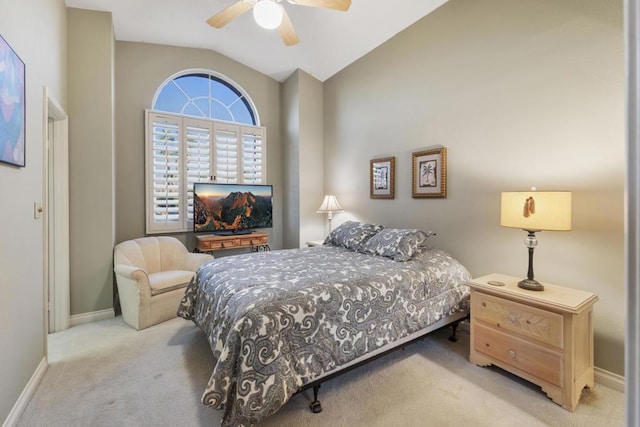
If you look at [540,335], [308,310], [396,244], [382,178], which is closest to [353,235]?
[396,244]

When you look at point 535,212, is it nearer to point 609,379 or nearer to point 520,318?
point 520,318

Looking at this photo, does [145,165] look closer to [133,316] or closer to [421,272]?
[133,316]

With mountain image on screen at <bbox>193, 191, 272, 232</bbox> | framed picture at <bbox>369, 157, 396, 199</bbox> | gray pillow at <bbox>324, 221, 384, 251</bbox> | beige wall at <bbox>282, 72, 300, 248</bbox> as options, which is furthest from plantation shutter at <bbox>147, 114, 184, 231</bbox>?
framed picture at <bbox>369, 157, 396, 199</bbox>

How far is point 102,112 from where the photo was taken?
3191 mm

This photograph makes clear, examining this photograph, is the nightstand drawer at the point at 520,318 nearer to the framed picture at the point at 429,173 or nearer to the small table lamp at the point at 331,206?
the framed picture at the point at 429,173

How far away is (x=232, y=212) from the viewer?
14.3 feet

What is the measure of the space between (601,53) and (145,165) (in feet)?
15.6

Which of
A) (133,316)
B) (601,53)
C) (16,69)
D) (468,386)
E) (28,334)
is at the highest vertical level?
(601,53)

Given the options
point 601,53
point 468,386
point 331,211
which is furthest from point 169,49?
point 468,386

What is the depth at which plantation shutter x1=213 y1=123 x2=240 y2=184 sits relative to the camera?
4.50m

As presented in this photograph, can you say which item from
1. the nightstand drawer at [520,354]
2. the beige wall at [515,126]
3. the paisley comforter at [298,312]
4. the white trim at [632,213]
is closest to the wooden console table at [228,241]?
the paisley comforter at [298,312]

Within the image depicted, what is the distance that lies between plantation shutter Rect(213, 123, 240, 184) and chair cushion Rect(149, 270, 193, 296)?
1614mm

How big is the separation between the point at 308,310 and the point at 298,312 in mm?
70

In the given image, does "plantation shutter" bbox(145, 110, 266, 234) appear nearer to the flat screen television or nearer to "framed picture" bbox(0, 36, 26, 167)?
the flat screen television
